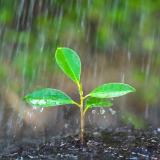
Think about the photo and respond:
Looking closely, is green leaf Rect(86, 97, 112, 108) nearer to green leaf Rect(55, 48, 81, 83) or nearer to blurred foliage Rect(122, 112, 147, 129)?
green leaf Rect(55, 48, 81, 83)

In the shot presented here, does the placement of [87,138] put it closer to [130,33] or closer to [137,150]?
[137,150]

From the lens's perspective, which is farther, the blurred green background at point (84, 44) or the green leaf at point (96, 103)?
the blurred green background at point (84, 44)

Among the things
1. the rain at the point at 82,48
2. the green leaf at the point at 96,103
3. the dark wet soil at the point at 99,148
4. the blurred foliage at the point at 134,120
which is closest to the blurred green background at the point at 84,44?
the rain at the point at 82,48

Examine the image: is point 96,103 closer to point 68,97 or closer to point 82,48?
point 68,97

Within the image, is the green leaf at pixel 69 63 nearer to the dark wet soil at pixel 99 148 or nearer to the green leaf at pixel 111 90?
the green leaf at pixel 111 90

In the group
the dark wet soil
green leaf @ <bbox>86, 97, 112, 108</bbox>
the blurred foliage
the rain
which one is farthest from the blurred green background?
green leaf @ <bbox>86, 97, 112, 108</bbox>

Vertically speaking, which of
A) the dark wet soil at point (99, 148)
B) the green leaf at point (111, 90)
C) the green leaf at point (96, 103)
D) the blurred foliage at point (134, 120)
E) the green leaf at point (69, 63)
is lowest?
the dark wet soil at point (99, 148)

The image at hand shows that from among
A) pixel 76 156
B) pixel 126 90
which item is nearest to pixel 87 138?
pixel 76 156
